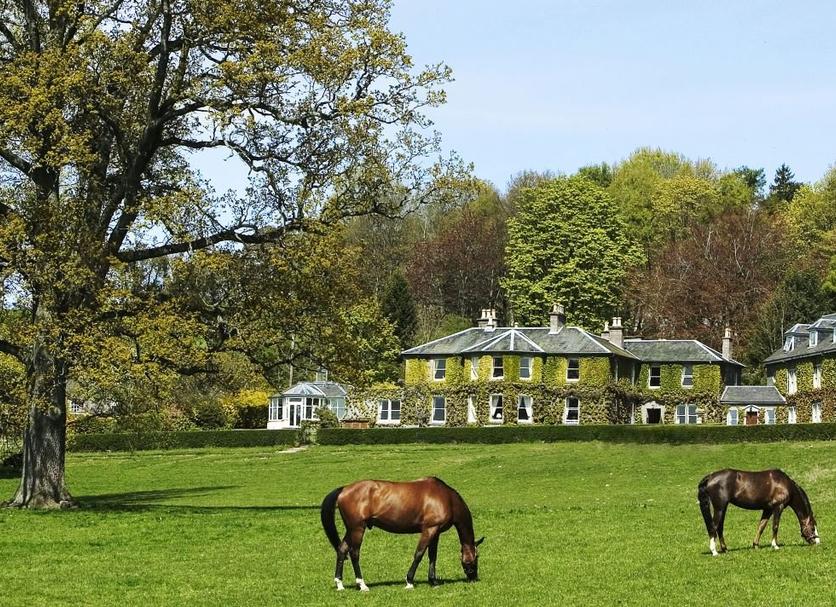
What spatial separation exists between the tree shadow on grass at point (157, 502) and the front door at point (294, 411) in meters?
50.0

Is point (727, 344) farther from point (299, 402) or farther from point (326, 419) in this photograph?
point (299, 402)

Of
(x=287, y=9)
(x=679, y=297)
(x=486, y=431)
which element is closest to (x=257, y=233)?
(x=287, y=9)

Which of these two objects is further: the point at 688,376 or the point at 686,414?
the point at 686,414

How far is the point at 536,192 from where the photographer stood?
105 metres

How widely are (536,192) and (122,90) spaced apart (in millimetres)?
74564

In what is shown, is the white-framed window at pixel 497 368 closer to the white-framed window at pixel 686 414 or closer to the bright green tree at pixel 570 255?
the white-framed window at pixel 686 414

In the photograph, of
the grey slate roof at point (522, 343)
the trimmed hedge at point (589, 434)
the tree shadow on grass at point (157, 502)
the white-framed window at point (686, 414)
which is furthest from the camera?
the white-framed window at point (686, 414)

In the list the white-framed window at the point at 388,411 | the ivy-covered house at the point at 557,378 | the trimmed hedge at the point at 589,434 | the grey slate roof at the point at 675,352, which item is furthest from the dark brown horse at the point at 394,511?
the grey slate roof at the point at 675,352

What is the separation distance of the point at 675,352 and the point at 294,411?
31007mm

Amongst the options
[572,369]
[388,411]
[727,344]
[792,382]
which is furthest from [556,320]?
[792,382]

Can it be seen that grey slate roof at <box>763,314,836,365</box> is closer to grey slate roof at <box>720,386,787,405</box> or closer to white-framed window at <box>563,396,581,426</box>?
grey slate roof at <box>720,386,787,405</box>

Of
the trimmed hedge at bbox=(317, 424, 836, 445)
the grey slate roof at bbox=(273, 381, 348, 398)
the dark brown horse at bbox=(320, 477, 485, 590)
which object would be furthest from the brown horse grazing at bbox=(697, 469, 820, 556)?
the grey slate roof at bbox=(273, 381, 348, 398)

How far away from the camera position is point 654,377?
3474 inches

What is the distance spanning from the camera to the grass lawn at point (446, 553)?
56.8 ft
